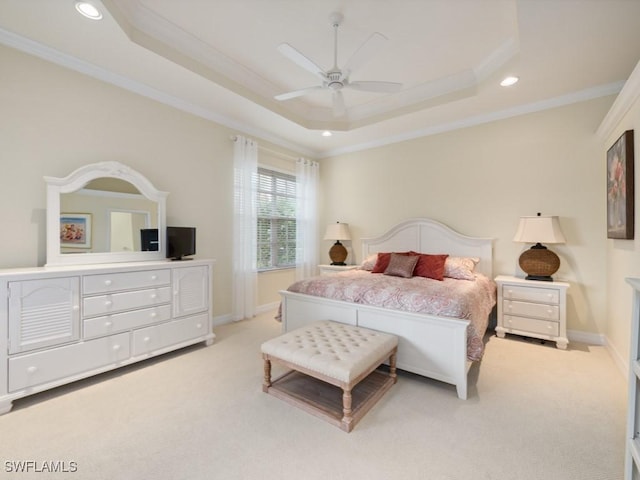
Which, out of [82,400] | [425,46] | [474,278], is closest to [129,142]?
[82,400]

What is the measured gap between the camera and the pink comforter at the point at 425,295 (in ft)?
7.64

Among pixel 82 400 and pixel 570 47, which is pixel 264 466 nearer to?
pixel 82 400

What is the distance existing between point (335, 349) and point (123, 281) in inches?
79.1

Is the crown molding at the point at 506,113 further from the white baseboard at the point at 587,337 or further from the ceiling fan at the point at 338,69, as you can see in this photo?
the white baseboard at the point at 587,337

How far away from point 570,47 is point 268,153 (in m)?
3.74

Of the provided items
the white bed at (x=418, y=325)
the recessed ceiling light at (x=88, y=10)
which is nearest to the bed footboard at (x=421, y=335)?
the white bed at (x=418, y=325)

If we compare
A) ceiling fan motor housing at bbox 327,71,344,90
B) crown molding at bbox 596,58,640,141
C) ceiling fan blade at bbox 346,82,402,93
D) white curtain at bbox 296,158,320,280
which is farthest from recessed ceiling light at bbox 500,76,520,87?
white curtain at bbox 296,158,320,280

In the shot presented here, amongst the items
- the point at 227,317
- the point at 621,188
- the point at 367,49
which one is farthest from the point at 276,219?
the point at 621,188

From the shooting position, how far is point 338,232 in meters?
5.00

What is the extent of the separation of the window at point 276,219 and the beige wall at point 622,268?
416cm

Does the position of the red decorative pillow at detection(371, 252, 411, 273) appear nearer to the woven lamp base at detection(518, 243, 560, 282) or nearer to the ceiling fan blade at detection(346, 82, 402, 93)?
the woven lamp base at detection(518, 243, 560, 282)

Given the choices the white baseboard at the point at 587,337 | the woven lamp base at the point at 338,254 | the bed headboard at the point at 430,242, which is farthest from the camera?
the woven lamp base at the point at 338,254

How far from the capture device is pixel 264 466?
1.57 m

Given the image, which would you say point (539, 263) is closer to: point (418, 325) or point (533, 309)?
point (533, 309)
